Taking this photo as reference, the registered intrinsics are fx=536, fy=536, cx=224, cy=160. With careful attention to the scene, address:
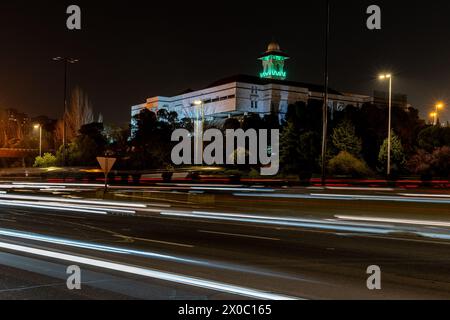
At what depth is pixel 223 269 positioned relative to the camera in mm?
9016

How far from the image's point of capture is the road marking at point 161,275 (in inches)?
283

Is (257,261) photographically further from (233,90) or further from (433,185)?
(233,90)

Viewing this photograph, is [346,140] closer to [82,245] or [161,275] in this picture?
[82,245]

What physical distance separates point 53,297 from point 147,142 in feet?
204

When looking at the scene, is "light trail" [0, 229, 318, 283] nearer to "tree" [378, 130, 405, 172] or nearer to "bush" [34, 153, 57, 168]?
"tree" [378, 130, 405, 172]

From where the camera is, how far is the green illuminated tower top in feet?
453

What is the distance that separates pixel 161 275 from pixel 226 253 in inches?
102

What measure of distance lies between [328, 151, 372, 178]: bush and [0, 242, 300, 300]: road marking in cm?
3794

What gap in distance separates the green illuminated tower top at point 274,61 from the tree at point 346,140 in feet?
279

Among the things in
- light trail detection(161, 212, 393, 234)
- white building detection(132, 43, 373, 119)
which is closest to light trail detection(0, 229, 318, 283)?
light trail detection(161, 212, 393, 234)

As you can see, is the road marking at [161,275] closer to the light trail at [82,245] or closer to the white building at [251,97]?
the light trail at [82,245]

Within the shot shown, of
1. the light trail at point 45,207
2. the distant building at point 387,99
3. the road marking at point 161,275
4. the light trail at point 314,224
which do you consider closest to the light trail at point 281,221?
the light trail at point 314,224

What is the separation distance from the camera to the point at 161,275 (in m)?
8.38
